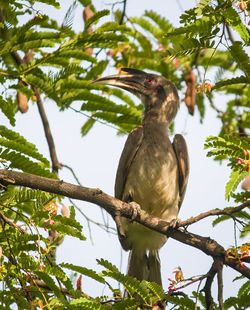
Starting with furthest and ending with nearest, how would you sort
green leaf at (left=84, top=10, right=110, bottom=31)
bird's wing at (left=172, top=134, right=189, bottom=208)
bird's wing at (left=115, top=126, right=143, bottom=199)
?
1. bird's wing at (left=172, top=134, right=189, bottom=208)
2. bird's wing at (left=115, top=126, right=143, bottom=199)
3. green leaf at (left=84, top=10, right=110, bottom=31)

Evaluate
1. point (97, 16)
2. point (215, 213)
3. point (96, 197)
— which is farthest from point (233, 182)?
point (97, 16)

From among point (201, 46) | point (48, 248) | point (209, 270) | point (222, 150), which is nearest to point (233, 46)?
point (201, 46)

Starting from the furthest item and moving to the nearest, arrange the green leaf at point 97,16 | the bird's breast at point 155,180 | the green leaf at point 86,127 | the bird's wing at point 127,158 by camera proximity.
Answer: the green leaf at point 86,127
the bird's wing at point 127,158
the bird's breast at point 155,180
the green leaf at point 97,16

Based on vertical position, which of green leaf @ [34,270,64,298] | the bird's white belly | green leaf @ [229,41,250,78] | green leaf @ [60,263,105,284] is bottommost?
green leaf @ [34,270,64,298]

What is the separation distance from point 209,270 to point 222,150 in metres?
0.68

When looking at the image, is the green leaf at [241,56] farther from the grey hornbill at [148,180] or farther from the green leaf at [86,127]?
the green leaf at [86,127]

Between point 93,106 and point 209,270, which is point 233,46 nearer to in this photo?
point 209,270

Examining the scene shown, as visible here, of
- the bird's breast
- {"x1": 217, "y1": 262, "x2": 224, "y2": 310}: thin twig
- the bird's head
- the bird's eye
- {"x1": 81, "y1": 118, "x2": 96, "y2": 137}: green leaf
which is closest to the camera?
{"x1": 217, "y1": 262, "x2": 224, "y2": 310}: thin twig

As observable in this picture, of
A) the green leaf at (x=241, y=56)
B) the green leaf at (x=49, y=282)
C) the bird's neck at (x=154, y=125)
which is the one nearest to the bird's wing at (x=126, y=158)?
the bird's neck at (x=154, y=125)

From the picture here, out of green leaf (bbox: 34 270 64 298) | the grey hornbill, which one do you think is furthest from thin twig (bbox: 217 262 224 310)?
the grey hornbill

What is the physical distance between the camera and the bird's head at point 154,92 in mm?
7062

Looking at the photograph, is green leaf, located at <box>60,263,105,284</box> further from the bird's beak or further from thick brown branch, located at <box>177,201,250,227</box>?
the bird's beak

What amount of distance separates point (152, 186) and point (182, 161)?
1.69 ft

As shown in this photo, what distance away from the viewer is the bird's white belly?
632 cm
